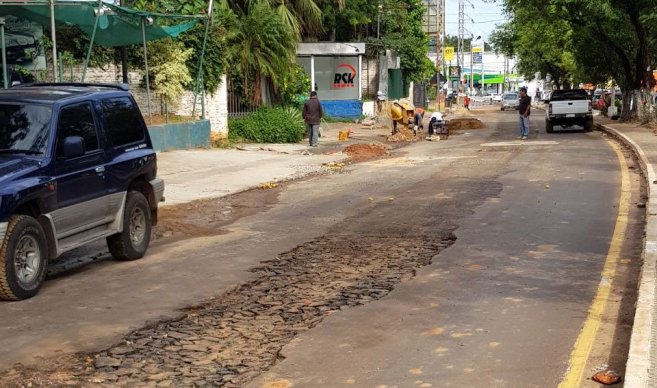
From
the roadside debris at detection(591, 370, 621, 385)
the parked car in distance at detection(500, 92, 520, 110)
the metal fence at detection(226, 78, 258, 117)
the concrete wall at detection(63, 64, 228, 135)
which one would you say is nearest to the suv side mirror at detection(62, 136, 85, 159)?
the roadside debris at detection(591, 370, 621, 385)

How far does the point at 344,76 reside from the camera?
1697 inches

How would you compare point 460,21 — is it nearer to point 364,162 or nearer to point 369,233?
point 364,162

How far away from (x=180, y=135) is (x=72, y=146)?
15553mm

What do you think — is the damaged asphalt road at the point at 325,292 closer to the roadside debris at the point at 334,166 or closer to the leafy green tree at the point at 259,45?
the roadside debris at the point at 334,166

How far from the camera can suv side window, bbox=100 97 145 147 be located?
9.46 meters

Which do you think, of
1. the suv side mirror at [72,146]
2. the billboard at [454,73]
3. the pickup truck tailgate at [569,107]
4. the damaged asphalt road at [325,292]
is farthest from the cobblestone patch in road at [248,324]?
the billboard at [454,73]

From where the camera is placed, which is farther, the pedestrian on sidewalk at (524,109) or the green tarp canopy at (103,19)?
the pedestrian on sidewalk at (524,109)

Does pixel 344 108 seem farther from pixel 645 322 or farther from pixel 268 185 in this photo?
pixel 645 322

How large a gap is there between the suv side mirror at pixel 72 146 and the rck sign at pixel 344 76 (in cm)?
3502

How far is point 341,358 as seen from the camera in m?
6.08

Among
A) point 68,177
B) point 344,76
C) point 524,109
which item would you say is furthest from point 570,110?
point 68,177

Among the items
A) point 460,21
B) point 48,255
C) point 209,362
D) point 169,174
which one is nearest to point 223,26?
point 169,174

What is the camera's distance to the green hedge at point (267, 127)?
94.3 ft

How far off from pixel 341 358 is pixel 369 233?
5141mm
